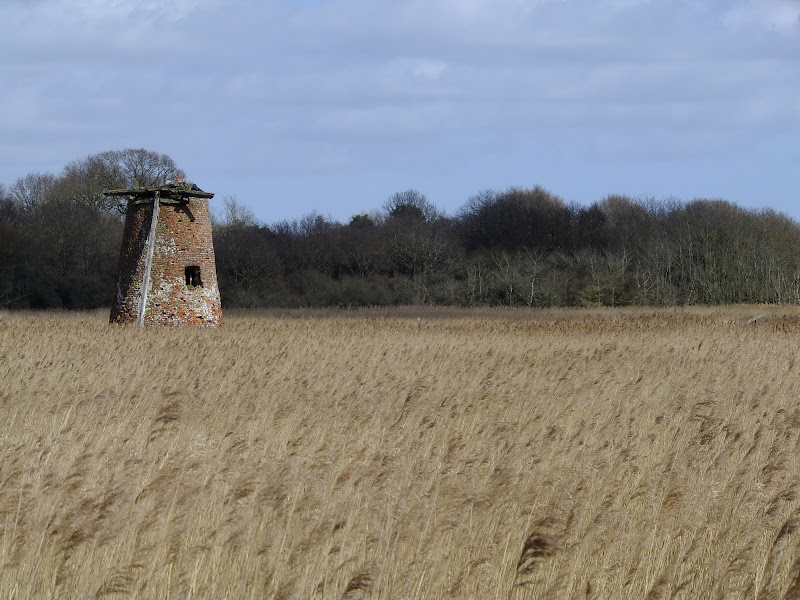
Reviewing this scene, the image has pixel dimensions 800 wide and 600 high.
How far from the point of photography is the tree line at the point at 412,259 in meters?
44.0

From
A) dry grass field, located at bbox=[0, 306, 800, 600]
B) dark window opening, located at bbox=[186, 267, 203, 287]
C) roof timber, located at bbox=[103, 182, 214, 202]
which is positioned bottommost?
dry grass field, located at bbox=[0, 306, 800, 600]

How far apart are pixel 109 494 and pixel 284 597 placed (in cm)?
134

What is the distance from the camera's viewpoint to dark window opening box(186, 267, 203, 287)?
23.1 m

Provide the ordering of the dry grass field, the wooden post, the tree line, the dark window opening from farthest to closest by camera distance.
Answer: the tree line, the dark window opening, the wooden post, the dry grass field

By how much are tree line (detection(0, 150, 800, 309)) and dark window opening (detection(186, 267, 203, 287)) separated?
67.2 ft

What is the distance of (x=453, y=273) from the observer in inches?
1997

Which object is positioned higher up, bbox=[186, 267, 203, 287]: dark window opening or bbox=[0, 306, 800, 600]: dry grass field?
bbox=[186, 267, 203, 287]: dark window opening

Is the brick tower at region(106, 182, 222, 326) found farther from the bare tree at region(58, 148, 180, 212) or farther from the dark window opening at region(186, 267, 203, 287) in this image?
the bare tree at region(58, 148, 180, 212)

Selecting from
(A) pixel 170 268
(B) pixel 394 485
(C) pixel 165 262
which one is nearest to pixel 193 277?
(A) pixel 170 268

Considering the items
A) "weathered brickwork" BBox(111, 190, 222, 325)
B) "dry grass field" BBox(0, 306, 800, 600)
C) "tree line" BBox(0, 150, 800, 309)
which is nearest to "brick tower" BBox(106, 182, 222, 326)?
"weathered brickwork" BBox(111, 190, 222, 325)

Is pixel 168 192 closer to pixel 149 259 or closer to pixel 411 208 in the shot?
pixel 149 259

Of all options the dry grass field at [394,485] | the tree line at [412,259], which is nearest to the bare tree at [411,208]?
the tree line at [412,259]

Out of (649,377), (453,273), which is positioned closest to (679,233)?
(453,273)

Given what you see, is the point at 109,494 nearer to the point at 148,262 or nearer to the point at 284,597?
the point at 284,597
